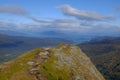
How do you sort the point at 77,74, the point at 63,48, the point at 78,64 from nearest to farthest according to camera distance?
the point at 77,74, the point at 78,64, the point at 63,48

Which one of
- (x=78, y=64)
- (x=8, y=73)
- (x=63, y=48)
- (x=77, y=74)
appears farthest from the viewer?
(x=63, y=48)

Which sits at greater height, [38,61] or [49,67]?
[38,61]

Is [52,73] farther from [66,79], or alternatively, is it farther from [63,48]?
[63,48]

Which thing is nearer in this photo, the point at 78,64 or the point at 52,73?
the point at 52,73

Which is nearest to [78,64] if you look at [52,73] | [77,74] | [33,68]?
[77,74]

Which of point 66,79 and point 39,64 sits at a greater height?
point 39,64
